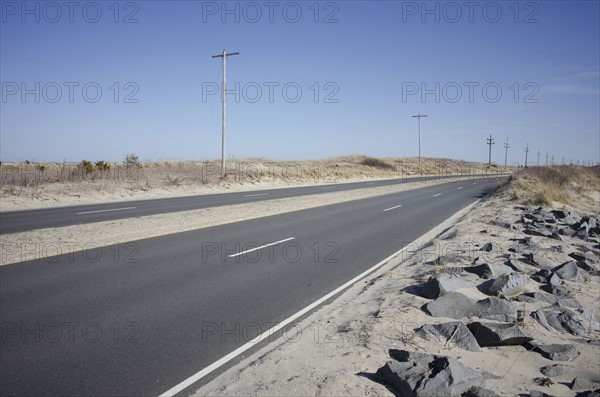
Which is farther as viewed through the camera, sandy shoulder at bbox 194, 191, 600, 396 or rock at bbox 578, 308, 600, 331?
rock at bbox 578, 308, 600, 331

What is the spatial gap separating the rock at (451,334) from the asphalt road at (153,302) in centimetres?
187

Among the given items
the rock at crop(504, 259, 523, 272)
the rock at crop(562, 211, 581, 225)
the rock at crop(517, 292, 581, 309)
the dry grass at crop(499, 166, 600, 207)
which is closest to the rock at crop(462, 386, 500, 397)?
the rock at crop(517, 292, 581, 309)

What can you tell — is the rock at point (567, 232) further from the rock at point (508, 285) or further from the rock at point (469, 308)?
the rock at point (469, 308)

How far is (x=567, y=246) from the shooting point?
10.6 m

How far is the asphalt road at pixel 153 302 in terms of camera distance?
4.18 m

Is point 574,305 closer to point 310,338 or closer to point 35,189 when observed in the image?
point 310,338

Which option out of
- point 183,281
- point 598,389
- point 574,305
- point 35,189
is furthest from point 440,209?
point 35,189

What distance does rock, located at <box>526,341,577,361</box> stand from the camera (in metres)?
4.48

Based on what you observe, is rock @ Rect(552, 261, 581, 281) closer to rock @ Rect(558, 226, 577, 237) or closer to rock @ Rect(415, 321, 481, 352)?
rock @ Rect(415, 321, 481, 352)

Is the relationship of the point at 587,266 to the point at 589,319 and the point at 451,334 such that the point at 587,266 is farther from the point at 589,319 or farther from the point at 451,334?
the point at 451,334

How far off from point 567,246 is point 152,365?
10.5 meters

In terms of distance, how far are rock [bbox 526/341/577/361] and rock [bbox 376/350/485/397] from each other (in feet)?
4.07

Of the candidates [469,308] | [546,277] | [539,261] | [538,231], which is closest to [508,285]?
[546,277]

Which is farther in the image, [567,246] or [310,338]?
[567,246]
